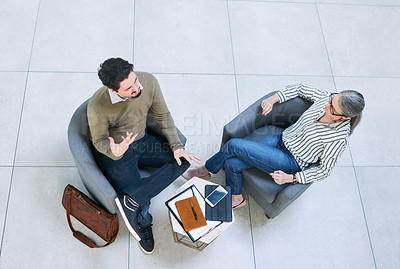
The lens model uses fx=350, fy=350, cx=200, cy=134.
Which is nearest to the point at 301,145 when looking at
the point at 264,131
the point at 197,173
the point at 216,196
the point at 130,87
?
the point at 264,131

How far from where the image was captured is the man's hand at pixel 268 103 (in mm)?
2385

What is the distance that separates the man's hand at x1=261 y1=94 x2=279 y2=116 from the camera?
2.38 metres

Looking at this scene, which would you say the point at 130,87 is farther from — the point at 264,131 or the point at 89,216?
the point at 264,131

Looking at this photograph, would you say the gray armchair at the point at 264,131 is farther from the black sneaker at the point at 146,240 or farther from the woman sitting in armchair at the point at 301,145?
the black sneaker at the point at 146,240

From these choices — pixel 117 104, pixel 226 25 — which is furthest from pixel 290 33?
pixel 117 104

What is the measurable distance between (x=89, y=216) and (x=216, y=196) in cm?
85

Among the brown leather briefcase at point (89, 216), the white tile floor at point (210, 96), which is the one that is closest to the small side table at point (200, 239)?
the white tile floor at point (210, 96)

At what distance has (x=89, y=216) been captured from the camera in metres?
2.30

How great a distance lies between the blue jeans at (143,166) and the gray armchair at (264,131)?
45 centimetres

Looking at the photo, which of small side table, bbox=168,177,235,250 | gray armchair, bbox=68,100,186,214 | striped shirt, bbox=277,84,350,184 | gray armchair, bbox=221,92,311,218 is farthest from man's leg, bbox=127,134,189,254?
striped shirt, bbox=277,84,350,184

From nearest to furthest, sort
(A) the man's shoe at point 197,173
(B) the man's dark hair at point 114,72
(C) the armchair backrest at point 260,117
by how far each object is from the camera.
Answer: (B) the man's dark hair at point 114,72 → (C) the armchair backrest at point 260,117 → (A) the man's shoe at point 197,173

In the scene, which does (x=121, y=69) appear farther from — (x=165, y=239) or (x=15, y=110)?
(x=15, y=110)

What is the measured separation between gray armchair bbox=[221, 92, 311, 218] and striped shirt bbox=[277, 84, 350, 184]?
80mm

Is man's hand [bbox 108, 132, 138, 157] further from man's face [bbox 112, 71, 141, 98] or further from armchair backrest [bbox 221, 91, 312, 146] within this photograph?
armchair backrest [bbox 221, 91, 312, 146]
